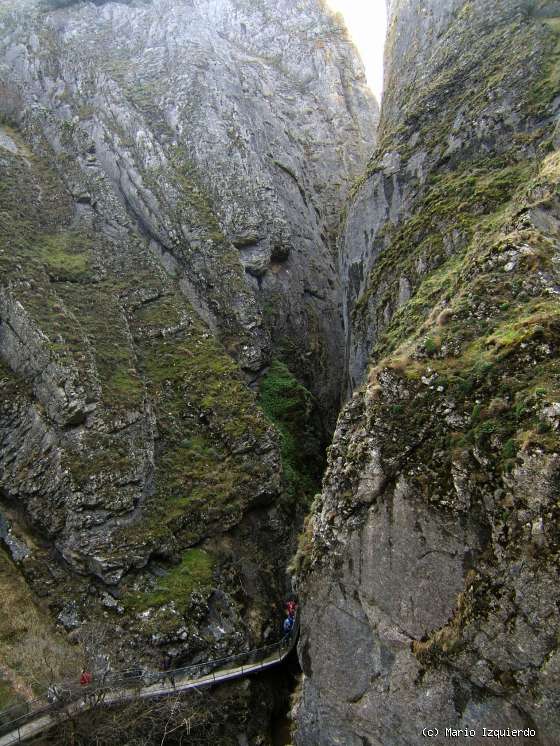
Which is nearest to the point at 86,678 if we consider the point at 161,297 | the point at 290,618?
the point at 290,618

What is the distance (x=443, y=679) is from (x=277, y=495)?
14.7 m

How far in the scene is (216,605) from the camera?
2219cm

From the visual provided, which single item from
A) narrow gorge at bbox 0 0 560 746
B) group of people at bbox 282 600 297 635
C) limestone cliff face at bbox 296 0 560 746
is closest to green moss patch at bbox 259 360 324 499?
narrow gorge at bbox 0 0 560 746

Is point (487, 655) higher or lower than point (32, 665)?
higher

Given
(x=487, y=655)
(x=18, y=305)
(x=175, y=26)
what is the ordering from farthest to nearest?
1. (x=175, y=26)
2. (x=18, y=305)
3. (x=487, y=655)

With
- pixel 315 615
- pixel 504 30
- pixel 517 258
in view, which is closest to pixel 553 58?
pixel 504 30

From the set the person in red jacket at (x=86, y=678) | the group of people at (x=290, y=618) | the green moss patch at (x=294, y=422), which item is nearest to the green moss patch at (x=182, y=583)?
the person in red jacket at (x=86, y=678)

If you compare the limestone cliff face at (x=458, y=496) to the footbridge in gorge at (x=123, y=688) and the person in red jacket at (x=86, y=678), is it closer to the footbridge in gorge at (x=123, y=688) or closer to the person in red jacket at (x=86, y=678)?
the footbridge in gorge at (x=123, y=688)

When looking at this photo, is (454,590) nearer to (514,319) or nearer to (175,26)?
(514,319)

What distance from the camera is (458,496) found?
13438 millimetres

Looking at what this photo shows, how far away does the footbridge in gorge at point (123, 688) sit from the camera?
51.5 feet

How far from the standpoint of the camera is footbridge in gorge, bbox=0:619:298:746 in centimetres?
Answer: 1571

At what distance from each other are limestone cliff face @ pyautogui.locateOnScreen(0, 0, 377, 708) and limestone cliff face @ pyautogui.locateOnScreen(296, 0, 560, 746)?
803 cm

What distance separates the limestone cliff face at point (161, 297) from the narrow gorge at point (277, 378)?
16cm
